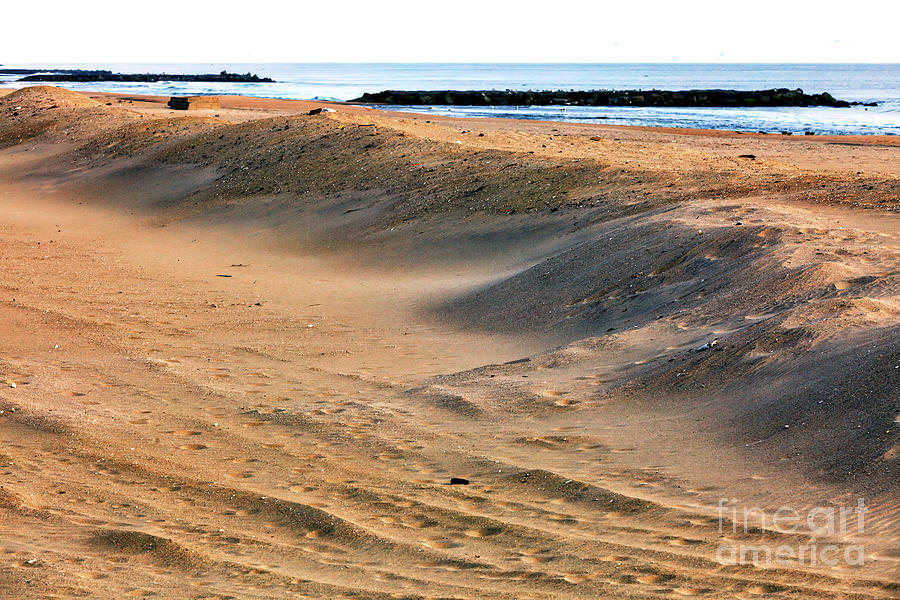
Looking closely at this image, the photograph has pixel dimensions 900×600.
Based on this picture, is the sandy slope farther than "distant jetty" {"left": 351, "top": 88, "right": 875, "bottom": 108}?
No

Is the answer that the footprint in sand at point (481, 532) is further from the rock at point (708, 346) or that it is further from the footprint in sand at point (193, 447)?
the rock at point (708, 346)

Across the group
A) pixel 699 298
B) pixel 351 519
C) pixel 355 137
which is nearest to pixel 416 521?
pixel 351 519

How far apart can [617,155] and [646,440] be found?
1501cm

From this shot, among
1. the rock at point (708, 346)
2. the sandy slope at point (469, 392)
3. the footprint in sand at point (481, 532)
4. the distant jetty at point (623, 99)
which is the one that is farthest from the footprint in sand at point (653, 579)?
the distant jetty at point (623, 99)

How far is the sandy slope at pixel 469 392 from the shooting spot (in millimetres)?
4422

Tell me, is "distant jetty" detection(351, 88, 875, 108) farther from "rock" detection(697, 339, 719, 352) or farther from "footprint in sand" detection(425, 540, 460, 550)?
"footprint in sand" detection(425, 540, 460, 550)

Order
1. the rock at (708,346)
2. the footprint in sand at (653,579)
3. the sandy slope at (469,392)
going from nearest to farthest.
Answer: the footprint in sand at (653,579), the sandy slope at (469,392), the rock at (708,346)

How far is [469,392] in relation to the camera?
731cm

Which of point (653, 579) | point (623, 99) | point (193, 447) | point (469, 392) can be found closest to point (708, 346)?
point (469, 392)

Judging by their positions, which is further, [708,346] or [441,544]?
[708,346]

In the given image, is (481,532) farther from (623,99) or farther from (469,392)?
(623,99)

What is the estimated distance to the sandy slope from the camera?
14.5ft

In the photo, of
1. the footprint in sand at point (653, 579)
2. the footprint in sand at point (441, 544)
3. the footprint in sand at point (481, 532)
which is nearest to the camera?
the footprint in sand at point (653, 579)

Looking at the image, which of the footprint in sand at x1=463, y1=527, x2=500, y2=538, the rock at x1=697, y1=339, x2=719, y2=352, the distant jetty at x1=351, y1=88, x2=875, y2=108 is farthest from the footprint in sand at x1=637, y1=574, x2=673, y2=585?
the distant jetty at x1=351, y1=88, x2=875, y2=108
